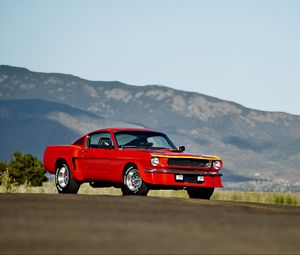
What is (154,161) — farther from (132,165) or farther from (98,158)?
(98,158)

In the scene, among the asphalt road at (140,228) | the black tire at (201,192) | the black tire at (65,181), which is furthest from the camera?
the black tire at (65,181)

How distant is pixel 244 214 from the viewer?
41.7ft

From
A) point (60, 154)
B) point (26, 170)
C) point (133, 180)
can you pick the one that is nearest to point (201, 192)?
point (133, 180)

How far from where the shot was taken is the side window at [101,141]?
1919 centimetres

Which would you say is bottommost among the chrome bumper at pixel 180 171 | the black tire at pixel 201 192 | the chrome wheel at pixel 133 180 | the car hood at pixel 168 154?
the black tire at pixel 201 192

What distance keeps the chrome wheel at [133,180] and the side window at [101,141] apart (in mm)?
1035

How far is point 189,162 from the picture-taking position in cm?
1847

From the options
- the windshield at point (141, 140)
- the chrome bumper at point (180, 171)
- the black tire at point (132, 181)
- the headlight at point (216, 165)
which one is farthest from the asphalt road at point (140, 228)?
the windshield at point (141, 140)

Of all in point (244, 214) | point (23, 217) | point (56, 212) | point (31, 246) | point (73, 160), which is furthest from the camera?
point (73, 160)

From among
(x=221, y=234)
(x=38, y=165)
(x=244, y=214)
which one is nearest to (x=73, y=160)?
(x=244, y=214)

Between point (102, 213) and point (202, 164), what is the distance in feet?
23.2

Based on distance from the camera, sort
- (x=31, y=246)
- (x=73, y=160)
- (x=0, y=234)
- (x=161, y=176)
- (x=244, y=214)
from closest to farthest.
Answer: (x=31, y=246)
(x=0, y=234)
(x=244, y=214)
(x=161, y=176)
(x=73, y=160)

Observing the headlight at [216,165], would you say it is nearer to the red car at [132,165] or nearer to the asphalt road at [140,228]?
the red car at [132,165]

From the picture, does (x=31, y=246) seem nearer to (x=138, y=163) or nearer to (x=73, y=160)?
(x=138, y=163)
